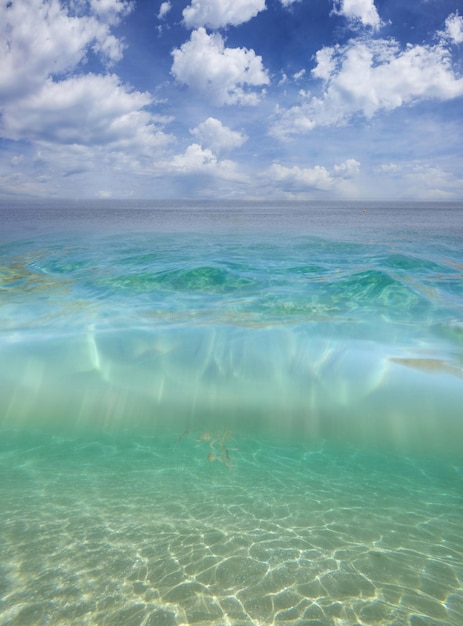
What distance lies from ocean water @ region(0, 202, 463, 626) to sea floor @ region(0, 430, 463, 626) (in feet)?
0.08

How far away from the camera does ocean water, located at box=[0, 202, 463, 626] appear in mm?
4434

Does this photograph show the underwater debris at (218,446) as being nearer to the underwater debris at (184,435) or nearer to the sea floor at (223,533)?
the sea floor at (223,533)

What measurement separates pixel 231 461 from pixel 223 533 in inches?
70.0

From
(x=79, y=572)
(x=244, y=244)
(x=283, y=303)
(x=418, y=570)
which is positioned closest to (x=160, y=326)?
(x=283, y=303)

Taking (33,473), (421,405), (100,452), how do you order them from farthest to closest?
(421,405) → (100,452) → (33,473)

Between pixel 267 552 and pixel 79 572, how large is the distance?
2.25 m

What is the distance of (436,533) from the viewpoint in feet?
17.9

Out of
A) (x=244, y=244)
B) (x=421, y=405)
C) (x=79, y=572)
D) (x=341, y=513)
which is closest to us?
(x=79, y=572)

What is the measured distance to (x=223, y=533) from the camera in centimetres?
538

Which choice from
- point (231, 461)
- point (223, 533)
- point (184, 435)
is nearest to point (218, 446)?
point (231, 461)

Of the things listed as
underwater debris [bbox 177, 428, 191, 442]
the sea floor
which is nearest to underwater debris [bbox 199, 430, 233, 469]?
the sea floor

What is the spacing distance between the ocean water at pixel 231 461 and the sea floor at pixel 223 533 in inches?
1.0

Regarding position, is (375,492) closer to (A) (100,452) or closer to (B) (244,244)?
(A) (100,452)

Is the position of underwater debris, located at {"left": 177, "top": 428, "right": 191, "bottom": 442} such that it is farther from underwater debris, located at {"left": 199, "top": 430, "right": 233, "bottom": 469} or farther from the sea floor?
underwater debris, located at {"left": 199, "top": 430, "right": 233, "bottom": 469}
